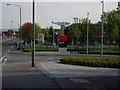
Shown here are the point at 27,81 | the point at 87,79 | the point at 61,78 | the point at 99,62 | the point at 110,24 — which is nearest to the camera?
the point at 27,81

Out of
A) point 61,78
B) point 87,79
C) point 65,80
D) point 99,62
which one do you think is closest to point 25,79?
point 61,78

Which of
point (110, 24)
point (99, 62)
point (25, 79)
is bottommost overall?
point (25, 79)

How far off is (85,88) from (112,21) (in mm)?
71639

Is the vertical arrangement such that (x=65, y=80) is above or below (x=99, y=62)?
below

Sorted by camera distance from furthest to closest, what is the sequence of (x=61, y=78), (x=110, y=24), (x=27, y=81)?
(x=110, y=24), (x=61, y=78), (x=27, y=81)

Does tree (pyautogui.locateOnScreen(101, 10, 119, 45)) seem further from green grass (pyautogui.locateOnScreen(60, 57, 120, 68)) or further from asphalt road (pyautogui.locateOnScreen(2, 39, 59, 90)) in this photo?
asphalt road (pyautogui.locateOnScreen(2, 39, 59, 90))

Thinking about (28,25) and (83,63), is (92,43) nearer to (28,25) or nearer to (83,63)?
(28,25)

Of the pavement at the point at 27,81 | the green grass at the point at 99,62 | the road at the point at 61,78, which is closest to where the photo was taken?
the pavement at the point at 27,81

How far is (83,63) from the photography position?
1358 inches

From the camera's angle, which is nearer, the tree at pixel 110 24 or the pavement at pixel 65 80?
the pavement at pixel 65 80

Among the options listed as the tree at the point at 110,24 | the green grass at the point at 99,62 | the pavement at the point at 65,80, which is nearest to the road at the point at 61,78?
the pavement at the point at 65,80

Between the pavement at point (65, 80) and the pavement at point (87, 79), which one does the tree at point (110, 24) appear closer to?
the pavement at point (87, 79)

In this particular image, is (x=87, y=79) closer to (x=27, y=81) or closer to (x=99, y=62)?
(x=27, y=81)

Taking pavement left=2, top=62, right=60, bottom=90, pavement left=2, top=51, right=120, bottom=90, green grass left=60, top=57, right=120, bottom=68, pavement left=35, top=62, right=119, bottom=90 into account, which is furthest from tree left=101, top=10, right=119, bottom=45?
pavement left=2, top=62, right=60, bottom=90
